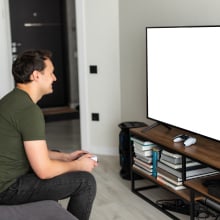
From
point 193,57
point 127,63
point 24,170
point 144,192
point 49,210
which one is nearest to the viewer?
point 49,210

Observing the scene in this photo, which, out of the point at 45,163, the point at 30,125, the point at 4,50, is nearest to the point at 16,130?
the point at 30,125

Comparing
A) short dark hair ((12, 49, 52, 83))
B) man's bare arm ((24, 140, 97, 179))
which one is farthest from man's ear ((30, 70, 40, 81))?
man's bare arm ((24, 140, 97, 179))

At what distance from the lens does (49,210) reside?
2.37 metres

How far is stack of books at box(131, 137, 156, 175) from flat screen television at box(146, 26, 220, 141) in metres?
0.23

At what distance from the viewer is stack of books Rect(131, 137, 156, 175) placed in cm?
356

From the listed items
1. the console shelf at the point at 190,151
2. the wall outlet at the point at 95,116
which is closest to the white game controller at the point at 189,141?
the console shelf at the point at 190,151

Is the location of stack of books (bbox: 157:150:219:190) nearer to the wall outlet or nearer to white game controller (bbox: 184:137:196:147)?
white game controller (bbox: 184:137:196:147)

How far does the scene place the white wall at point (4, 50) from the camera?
5098 mm

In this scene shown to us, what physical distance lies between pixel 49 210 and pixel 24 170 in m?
0.31

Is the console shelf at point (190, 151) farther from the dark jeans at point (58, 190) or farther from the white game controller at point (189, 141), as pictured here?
the dark jeans at point (58, 190)

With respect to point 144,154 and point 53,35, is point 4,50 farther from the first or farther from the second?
point 144,154

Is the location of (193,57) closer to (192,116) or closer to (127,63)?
(192,116)

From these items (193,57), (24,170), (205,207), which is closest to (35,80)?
(24,170)

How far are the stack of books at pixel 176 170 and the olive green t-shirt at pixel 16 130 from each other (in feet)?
3.90
